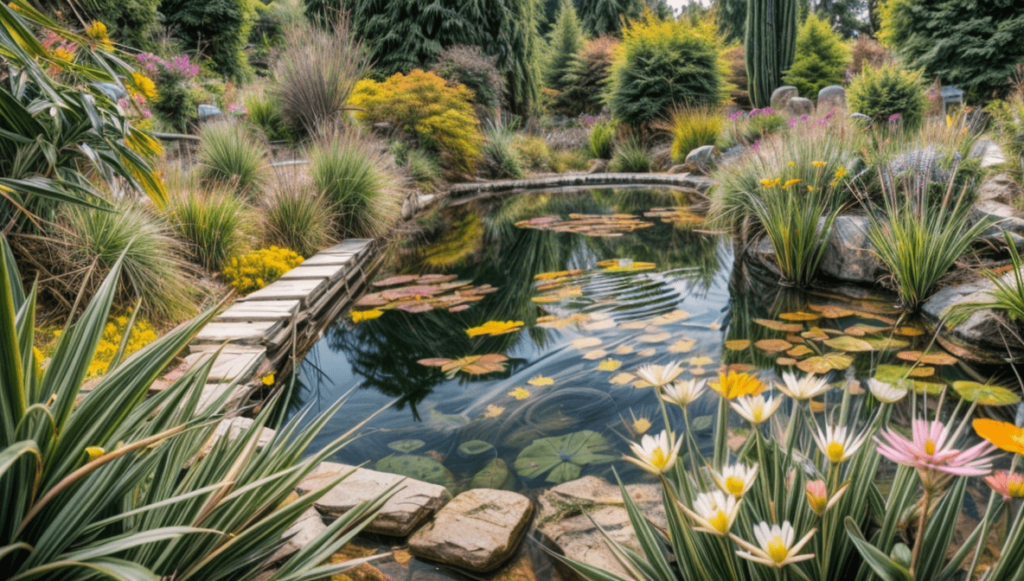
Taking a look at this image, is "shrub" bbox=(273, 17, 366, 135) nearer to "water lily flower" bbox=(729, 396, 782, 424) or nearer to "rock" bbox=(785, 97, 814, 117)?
"rock" bbox=(785, 97, 814, 117)

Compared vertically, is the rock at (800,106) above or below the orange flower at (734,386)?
above

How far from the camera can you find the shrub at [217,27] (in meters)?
13.0

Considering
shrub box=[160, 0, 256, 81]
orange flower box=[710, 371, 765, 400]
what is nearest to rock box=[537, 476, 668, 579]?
orange flower box=[710, 371, 765, 400]

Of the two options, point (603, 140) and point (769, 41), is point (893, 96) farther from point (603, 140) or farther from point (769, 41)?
point (603, 140)

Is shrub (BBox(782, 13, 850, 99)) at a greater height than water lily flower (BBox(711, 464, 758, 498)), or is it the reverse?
shrub (BBox(782, 13, 850, 99))

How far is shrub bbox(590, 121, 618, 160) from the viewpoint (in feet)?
39.2

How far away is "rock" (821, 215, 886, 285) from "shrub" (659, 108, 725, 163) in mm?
6078

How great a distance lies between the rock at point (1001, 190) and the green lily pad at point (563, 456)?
2.96 metres

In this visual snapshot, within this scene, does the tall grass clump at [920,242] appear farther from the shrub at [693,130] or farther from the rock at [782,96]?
the rock at [782,96]

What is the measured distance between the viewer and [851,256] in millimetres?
3398

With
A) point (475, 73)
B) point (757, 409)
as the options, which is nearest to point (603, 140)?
point (475, 73)

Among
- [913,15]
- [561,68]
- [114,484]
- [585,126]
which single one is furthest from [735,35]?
[114,484]

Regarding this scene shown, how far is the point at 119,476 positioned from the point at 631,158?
10919 millimetres

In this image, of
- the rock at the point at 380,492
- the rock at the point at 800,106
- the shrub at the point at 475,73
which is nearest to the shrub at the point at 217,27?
the shrub at the point at 475,73
